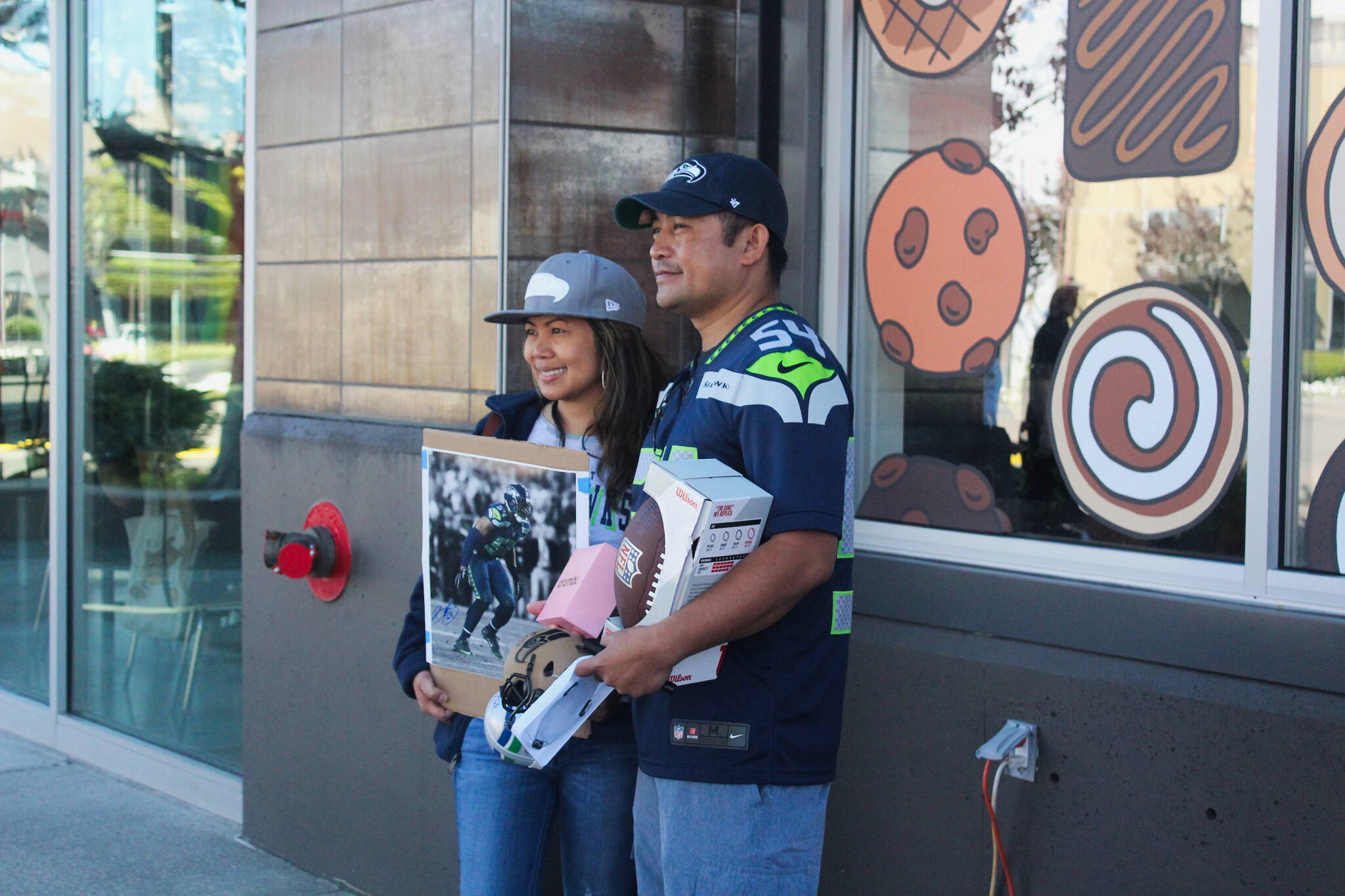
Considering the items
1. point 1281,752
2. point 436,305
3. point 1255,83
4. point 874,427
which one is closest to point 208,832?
point 436,305

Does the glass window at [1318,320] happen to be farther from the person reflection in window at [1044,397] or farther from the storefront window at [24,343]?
the storefront window at [24,343]

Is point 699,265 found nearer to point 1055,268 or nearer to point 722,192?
point 722,192

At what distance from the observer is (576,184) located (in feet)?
12.9

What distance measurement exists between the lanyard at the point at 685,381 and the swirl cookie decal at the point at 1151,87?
1.09 m

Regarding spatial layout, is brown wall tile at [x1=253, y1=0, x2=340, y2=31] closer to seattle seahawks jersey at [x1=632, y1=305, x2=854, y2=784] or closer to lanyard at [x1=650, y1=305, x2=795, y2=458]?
lanyard at [x1=650, y1=305, x2=795, y2=458]

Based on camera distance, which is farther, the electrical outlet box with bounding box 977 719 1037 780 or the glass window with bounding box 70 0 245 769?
the glass window with bounding box 70 0 245 769

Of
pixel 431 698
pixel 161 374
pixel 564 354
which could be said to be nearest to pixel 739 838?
pixel 431 698

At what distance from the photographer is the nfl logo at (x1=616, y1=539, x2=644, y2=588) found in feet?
7.29

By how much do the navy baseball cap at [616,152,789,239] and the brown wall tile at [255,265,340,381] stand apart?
2208 mm

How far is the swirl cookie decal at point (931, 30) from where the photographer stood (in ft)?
11.1

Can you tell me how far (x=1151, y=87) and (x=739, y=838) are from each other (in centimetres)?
194

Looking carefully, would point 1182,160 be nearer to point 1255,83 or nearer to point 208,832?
point 1255,83

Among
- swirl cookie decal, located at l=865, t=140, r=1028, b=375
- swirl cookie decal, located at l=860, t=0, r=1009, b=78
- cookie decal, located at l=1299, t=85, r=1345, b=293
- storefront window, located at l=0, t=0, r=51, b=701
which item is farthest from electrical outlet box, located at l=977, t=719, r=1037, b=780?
storefront window, located at l=0, t=0, r=51, b=701

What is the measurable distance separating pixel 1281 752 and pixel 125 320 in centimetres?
516
